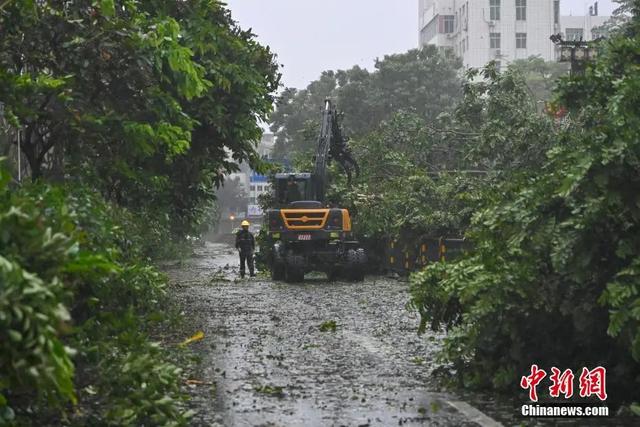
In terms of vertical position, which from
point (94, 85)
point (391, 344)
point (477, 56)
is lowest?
point (391, 344)

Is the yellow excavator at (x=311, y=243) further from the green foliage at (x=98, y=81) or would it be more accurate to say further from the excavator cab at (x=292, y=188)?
the green foliage at (x=98, y=81)

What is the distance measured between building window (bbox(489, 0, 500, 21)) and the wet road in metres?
79.3

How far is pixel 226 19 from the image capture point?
24.8 metres

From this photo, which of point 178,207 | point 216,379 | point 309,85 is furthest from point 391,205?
point 309,85

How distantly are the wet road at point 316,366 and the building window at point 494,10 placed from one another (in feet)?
260

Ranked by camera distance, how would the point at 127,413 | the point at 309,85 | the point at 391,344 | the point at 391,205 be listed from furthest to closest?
the point at 309,85, the point at 391,205, the point at 391,344, the point at 127,413

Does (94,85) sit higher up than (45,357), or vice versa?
(94,85)

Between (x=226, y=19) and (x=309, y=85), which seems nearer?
(x=226, y=19)

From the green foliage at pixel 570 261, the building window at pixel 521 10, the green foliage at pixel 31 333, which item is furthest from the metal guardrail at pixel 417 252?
the building window at pixel 521 10

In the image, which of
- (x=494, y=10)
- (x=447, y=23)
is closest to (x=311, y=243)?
(x=494, y=10)

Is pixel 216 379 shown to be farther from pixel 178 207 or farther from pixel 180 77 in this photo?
pixel 178 207

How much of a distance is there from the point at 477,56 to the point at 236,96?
78495 millimetres

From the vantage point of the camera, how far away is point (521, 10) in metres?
98.5

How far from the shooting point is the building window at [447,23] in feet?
346
